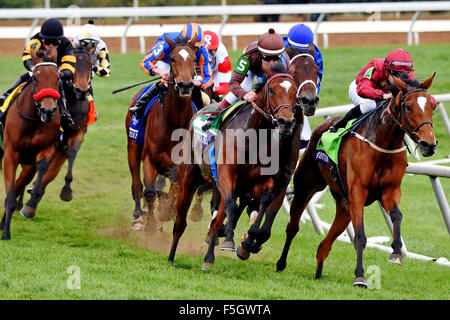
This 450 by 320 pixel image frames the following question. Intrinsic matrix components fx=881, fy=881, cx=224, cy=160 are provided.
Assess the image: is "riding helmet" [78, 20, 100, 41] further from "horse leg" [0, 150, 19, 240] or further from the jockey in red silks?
the jockey in red silks

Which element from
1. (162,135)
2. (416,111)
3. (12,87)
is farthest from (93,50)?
(416,111)

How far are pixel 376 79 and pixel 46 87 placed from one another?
3343mm

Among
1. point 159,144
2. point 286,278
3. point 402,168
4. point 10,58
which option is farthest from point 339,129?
point 10,58

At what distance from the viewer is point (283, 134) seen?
6.86 m

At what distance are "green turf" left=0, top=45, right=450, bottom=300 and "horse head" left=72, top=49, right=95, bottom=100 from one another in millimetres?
1628

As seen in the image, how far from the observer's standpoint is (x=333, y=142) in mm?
7848

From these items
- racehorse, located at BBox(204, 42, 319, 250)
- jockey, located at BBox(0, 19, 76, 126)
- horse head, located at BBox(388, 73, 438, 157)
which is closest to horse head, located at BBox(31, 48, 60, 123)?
jockey, located at BBox(0, 19, 76, 126)

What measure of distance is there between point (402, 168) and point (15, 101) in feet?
14.4

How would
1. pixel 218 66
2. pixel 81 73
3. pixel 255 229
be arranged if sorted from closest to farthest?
pixel 255 229
pixel 81 73
pixel 218 66

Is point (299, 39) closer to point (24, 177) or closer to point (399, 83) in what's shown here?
point (399, 83)

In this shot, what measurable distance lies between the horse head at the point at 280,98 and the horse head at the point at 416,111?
0.87m

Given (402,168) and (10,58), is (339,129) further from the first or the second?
(10,58)

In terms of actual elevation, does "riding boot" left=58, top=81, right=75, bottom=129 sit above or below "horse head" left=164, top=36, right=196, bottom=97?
below

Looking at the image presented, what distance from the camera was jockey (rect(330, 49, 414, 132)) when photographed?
7.42 metres
